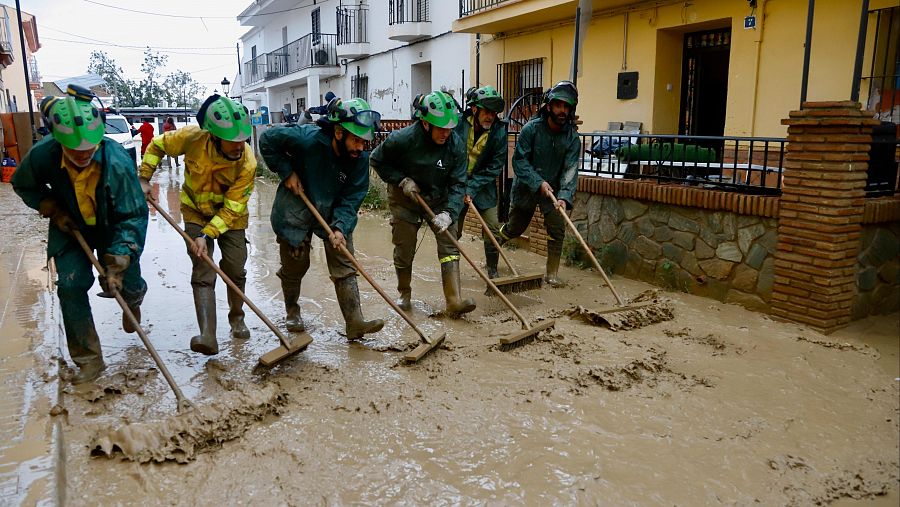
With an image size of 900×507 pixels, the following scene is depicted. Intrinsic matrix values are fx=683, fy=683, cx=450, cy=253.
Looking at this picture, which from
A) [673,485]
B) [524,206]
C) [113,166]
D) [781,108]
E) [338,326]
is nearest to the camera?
[673,485]

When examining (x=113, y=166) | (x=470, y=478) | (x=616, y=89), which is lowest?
(x=470, y=478)

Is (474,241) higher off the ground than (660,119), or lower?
lower

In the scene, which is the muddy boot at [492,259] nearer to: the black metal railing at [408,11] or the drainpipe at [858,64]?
the drainpipe at [858,64]

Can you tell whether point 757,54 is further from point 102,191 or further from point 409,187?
point 102,191

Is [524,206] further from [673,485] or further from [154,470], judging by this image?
[154,470]

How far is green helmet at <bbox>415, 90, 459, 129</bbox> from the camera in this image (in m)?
4.70

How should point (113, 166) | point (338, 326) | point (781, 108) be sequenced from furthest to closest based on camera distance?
point (781, 108) → point (338, 326) → point (113, 166)

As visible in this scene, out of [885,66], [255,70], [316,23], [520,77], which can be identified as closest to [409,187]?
[885,66]

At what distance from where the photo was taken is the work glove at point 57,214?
3.81m

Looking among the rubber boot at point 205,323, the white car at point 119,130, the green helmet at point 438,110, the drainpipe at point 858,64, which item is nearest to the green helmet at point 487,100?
the green helmet at point 438,110

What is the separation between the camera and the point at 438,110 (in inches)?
185

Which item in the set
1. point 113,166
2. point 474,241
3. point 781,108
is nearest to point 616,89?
point 781,108

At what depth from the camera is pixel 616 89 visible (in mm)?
11352

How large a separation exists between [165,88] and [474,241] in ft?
165
